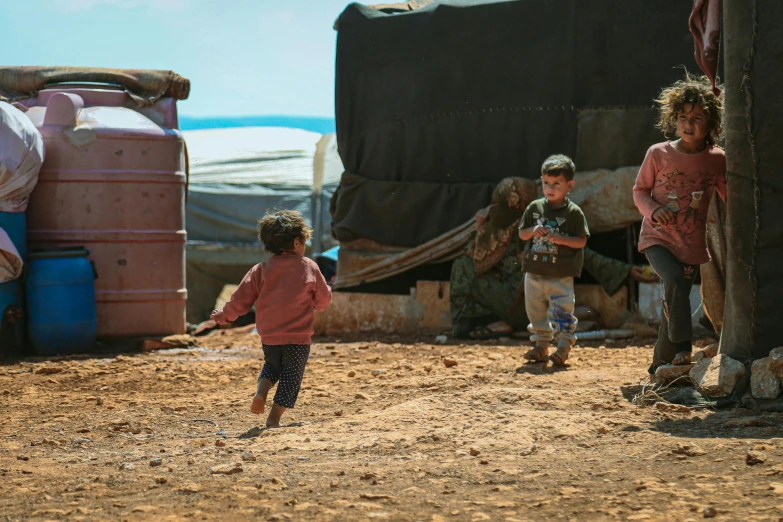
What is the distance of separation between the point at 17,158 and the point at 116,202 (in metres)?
0.93

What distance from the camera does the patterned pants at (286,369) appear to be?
4754 mm

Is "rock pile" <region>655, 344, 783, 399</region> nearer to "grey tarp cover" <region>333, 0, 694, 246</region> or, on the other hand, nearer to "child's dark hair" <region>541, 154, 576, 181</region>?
"child's dark hair" <region>541, 154, 576, 181</region>

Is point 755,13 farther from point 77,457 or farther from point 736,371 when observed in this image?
point 77,457

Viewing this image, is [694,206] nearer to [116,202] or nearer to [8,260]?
[116,202]

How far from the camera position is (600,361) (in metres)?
6.74

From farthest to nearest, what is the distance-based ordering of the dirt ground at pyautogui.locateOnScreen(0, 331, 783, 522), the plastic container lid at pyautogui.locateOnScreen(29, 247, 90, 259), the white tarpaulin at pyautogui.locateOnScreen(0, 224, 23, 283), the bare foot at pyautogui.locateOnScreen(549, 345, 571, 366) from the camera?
the plastic container lid at pyautogui.locateOnScreen(29, 247, 90, 259) → the white tarpaulin at pyautogui.locateOnScreen(0, 224, 23, 283) → the bare foot at pyautogui.locateOnScreen(549, 345, 571, 366) → the dirt ground at pyautogui.locateOnScreen(0, 331, 783, 522)

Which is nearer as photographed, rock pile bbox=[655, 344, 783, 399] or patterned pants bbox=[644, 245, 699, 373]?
rock pile bbox=[655, 344, 783, 399]

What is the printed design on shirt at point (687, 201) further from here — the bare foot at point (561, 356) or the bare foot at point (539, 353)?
the bare foot at point (539, 353)

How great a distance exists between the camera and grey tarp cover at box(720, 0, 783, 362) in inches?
179

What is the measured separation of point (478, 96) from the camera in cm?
941

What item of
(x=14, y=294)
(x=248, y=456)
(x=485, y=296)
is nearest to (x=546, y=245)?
(x=485, y=296)

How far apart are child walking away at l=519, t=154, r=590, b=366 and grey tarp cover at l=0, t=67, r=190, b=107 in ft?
12.8

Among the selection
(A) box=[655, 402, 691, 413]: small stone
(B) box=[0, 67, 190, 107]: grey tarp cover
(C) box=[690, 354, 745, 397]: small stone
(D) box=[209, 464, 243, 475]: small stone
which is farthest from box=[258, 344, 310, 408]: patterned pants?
(B) box=[0, 67, 190, 107]: grey tarp cover

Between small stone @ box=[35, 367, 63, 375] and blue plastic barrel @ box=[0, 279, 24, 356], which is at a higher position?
blue plastic barrel @ box=[0, 279, 24, 356]
